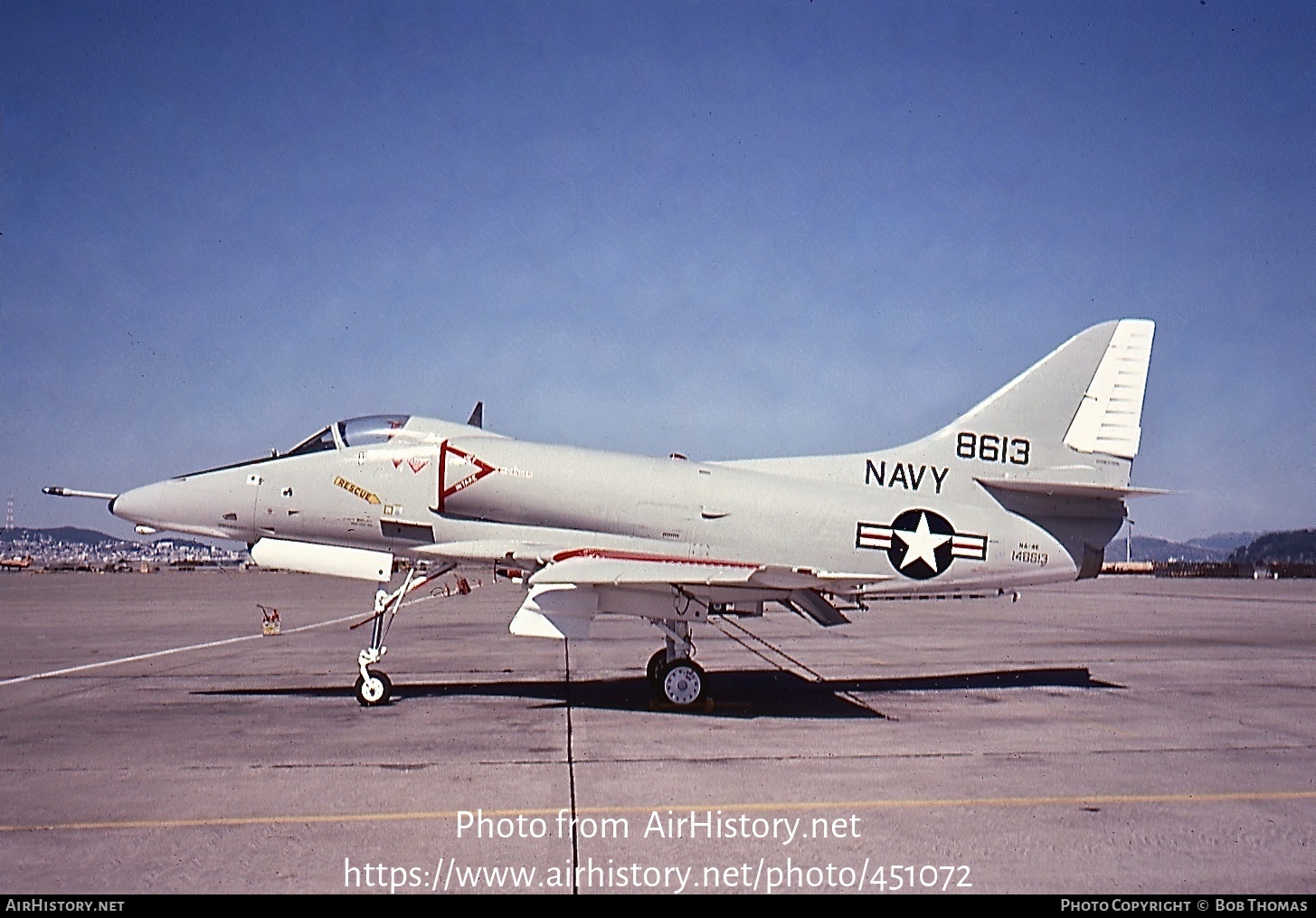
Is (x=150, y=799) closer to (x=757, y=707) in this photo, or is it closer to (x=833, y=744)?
(x=833, y=744)

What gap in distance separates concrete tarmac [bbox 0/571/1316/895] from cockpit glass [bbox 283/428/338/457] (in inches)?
126

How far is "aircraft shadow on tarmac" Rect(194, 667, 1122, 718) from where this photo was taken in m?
12.0

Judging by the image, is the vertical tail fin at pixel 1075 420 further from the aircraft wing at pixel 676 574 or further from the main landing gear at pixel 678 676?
the main landing gear at pixel 678 676

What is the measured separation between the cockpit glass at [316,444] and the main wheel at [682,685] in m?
5.27

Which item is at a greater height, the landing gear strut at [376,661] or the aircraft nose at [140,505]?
the aircraft nose at [140,505]

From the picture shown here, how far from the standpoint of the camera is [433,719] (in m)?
11.2

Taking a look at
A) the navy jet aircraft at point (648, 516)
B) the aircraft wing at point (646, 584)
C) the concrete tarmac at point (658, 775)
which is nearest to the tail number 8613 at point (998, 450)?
the navy jet aircraft at point (648, 516)

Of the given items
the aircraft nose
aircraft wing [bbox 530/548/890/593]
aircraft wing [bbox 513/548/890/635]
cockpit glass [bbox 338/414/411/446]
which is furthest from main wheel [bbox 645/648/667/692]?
the aircraft nose

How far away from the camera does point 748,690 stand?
Answer: 13.8m

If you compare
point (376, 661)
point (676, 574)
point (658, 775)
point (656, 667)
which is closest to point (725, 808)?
point (658, 775)

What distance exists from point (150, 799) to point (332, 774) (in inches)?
54.7

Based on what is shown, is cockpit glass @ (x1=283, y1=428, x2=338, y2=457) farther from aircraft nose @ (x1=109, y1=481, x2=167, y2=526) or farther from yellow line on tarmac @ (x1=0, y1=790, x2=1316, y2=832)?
yellow line on tarmac @ (x1=0, y1=790, x2=1316, y2=832)

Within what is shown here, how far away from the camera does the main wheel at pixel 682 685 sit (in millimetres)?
11867

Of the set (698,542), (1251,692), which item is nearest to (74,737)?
(698,542)
